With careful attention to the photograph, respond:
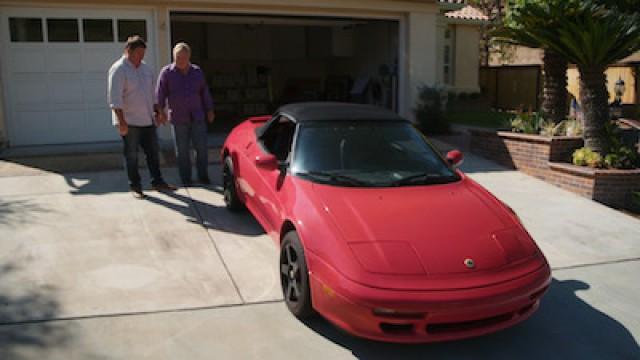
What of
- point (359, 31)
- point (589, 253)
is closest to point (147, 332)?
point (589, 253)

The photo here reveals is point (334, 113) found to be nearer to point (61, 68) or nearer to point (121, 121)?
point (121, 121)

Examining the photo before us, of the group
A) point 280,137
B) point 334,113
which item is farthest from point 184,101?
point 334,113

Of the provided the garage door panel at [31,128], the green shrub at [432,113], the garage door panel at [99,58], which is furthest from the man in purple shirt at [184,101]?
the green shrub at [432,113]

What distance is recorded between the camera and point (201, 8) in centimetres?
1135

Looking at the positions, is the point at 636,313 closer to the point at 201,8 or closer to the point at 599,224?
the point at 599,224

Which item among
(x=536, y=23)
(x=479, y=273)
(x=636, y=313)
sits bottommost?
(x=636, y=313)

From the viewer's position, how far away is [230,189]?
6863 mm

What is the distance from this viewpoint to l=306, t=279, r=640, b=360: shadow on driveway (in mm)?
3963

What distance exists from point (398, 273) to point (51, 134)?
896 cm

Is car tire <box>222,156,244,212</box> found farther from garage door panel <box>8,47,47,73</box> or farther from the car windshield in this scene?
garage door panel <box>8,47,47,73</box>

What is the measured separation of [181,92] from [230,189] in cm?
160

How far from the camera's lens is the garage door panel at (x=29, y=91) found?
1048 cm

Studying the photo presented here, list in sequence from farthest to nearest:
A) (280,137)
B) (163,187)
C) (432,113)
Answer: (432,113) < (163,187) < (280,137)

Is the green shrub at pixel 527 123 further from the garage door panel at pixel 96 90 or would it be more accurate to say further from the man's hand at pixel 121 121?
the garage door panel at pixel 96 90
